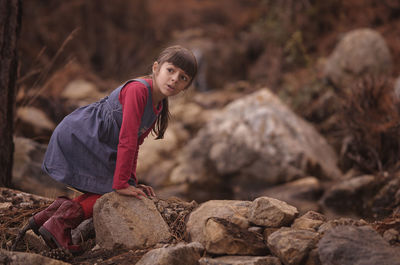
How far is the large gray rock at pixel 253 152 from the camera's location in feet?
17.1

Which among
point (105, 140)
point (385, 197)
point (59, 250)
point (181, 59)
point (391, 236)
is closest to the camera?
point (391, 236)

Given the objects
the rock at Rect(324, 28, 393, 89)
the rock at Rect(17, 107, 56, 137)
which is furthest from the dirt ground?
the rock at Rect(324, 28, 393, 89)

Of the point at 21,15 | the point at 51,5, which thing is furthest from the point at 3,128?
the point at 51,5

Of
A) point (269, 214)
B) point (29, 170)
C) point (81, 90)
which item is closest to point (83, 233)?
point (269, 214)

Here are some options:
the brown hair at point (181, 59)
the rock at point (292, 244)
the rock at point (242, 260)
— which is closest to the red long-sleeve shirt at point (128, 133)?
the brown hair at point (181, 59)

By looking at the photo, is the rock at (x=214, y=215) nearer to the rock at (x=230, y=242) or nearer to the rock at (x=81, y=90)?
the rock at (x=230, y=242)

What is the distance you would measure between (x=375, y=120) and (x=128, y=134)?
335 cm

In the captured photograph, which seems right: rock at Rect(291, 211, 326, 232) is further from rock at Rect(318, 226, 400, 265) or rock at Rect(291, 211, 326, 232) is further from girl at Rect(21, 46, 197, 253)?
girl at Rect(21, 46, 197, 253)

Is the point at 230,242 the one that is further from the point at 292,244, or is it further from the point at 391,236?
the point at 391,236

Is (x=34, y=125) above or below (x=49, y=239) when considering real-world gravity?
above

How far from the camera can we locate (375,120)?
14.3 feet

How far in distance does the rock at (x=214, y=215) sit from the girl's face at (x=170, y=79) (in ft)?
2.01

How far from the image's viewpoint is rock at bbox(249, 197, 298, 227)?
182 cm

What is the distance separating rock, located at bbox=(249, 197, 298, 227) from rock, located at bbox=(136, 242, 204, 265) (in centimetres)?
32
